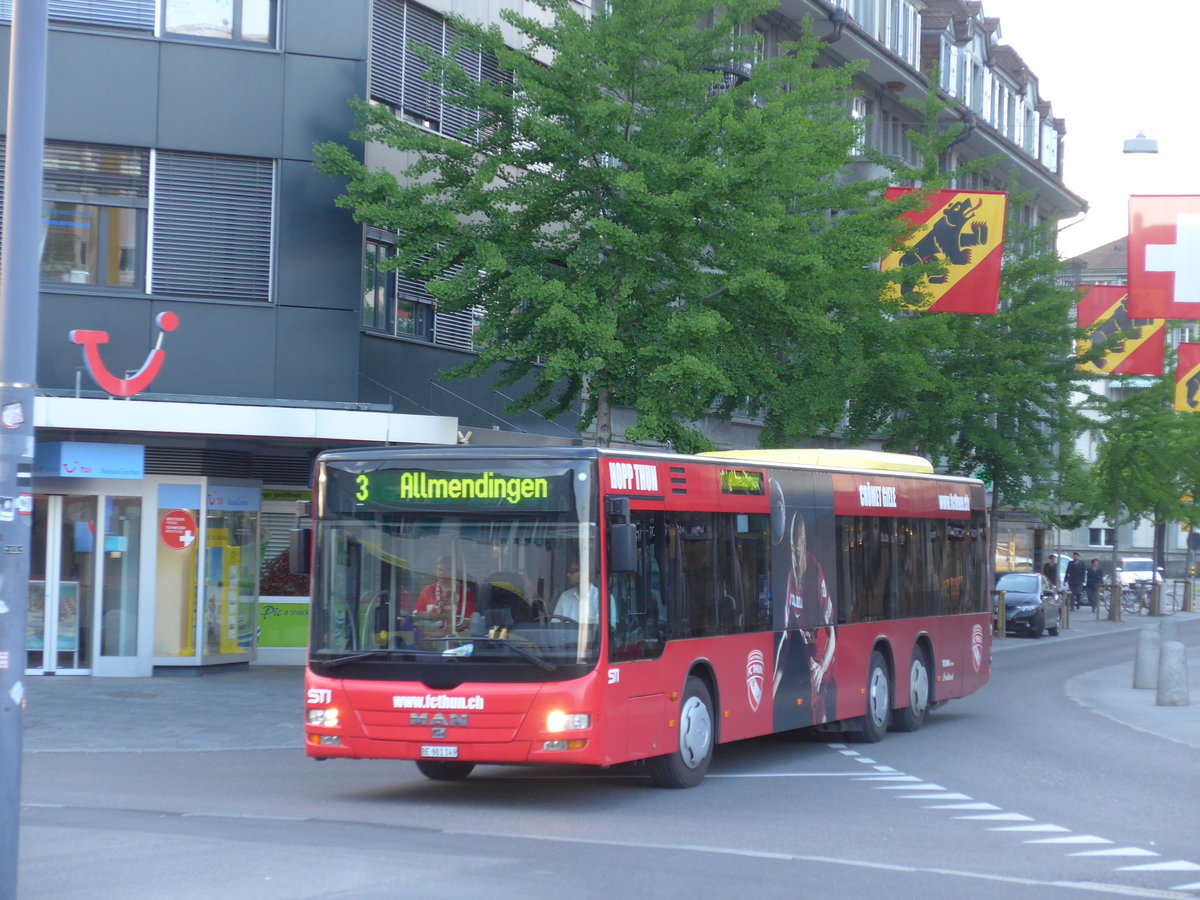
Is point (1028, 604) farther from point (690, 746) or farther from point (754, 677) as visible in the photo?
point (690, 746)

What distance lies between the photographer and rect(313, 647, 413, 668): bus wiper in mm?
11938

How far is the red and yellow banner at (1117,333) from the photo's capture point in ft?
103

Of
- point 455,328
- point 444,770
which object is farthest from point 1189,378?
point 444,770

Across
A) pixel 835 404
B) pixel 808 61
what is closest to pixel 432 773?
pixel 835 404

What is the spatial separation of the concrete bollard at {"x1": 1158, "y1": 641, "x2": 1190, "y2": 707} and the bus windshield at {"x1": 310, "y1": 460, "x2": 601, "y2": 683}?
38.6ft

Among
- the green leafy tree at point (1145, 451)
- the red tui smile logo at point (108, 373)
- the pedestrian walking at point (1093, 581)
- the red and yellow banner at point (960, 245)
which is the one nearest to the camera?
the red tui smile logo at point (108, 373)

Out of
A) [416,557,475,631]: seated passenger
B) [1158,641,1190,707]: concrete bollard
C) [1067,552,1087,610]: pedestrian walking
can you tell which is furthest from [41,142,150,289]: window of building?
[1067,552,1087,610]: pedestrian walking

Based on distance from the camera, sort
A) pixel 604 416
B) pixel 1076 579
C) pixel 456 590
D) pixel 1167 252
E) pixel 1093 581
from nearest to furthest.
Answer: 1. pixel 456 590
2. pixel 1167 252
3. pixel 604 416
4. pixel 1093 581
5. pixel 1076 579

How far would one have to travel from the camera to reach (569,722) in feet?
37.6

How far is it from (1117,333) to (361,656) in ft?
76.9

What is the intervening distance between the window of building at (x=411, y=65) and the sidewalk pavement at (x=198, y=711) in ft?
25.9

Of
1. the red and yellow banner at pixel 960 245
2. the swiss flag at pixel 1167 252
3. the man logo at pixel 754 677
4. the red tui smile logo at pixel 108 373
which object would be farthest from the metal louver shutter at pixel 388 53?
the man logo at pixel 754 677

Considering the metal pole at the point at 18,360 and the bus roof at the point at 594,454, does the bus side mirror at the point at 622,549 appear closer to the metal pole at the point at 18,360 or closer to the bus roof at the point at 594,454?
the bus roof at the point at 594,454

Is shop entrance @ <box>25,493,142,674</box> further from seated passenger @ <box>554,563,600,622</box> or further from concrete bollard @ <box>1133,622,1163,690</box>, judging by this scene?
concrete bollard @ <box>1133,622,1163,690</box>
